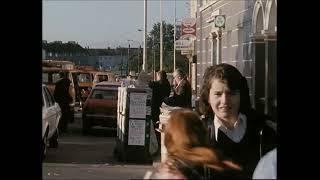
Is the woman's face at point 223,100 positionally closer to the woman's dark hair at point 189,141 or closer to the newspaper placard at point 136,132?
the woman's dark hair at point 189,141

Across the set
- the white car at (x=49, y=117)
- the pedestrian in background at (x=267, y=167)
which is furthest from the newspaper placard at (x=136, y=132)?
the pedestrian in background at (x=267, y=167)

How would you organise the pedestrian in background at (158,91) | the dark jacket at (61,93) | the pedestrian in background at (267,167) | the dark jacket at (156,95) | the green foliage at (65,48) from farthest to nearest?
the dark jacket at (61,93), the dark jacket at (156,95), the pedestrian in background at (158,91), the green foliage at (65,48), the pedestrian in background at (267,167)

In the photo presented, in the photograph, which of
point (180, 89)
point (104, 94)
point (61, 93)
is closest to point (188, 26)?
point (180, 89)

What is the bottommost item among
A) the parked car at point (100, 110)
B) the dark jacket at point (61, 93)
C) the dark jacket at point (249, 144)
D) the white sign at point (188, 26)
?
the parked car at point (100, 110)

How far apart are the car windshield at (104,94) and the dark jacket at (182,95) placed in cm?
801

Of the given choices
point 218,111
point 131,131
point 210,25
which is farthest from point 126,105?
point 218,111

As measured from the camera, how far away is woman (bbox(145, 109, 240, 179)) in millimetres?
3201

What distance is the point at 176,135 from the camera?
3203mm

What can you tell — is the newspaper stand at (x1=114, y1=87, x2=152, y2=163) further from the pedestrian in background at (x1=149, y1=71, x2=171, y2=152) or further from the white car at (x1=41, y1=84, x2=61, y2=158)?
the white car at (x1=41, y1=84, x2=61, y2=158)

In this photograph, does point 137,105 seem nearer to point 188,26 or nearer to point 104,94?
point 104,94

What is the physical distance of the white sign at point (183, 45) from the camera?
421cm
